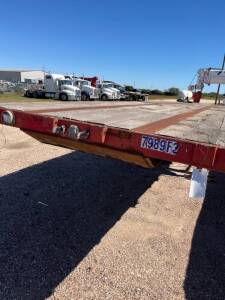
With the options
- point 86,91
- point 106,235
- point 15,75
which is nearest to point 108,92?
point 86,91

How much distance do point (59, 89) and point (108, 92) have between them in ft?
20.3

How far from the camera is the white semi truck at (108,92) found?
33.0 metres

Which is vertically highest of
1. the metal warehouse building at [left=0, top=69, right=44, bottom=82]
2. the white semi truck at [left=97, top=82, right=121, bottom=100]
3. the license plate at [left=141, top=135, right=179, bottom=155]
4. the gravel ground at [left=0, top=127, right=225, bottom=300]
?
the license plate at [left=141, top=135, right=179, bottom=155]

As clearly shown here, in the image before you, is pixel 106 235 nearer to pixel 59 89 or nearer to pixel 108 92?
pixel 59 89

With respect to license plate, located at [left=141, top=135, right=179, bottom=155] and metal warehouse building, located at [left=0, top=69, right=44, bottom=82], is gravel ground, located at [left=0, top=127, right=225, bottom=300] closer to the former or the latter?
license plate, located at [left=141, top=135, right=179, bottom=155]

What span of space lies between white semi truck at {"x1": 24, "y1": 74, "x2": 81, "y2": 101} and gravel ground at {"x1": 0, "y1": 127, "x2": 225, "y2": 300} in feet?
75.8

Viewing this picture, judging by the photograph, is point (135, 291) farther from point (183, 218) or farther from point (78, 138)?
point (183, 218)

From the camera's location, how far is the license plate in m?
2.19

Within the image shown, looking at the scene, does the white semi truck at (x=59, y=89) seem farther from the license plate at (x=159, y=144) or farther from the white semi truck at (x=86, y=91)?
the license plate at (x=159, y=144)

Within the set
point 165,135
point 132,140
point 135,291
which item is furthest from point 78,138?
point 135,291

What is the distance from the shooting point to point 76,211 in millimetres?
4371

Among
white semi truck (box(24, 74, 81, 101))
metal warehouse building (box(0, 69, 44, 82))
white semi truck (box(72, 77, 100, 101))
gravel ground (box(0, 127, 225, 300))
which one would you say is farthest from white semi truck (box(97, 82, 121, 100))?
metal warehouse building (box(0, 69, 44, 82))

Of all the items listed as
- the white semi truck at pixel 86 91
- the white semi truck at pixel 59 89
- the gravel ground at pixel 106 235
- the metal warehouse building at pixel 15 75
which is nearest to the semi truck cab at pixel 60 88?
the white semi truck at pixel 59 89

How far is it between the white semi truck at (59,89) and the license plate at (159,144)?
26783 mm
